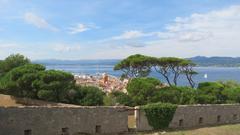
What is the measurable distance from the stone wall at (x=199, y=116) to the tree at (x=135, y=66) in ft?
54.3

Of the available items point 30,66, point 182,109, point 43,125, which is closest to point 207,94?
point 182,109

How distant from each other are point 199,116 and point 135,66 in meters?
19.0

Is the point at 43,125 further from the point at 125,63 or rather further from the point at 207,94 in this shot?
the point at 125,63

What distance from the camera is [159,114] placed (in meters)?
21.7

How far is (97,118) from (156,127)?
3.60 meters

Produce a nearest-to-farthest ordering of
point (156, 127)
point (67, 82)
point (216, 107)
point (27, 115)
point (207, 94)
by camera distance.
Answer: point (27, 115) → point (156, 127) → point (216, 107) → point (67, 82) → point (207, 94)

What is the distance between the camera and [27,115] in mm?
17562

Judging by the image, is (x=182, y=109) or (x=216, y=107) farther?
(x=216, y=107)

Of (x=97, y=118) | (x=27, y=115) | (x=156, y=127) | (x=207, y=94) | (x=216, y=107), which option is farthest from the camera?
(x=207, y=94)

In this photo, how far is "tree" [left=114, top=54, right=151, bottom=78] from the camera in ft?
135

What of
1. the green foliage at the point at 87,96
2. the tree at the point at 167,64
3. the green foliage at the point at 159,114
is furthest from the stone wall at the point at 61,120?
the tree at the point at 167,64

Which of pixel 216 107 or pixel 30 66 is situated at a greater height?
pixel 30 66

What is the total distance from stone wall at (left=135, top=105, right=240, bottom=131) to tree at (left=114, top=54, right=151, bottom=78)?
16538mm

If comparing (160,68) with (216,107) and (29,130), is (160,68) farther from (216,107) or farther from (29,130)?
(29,130)
